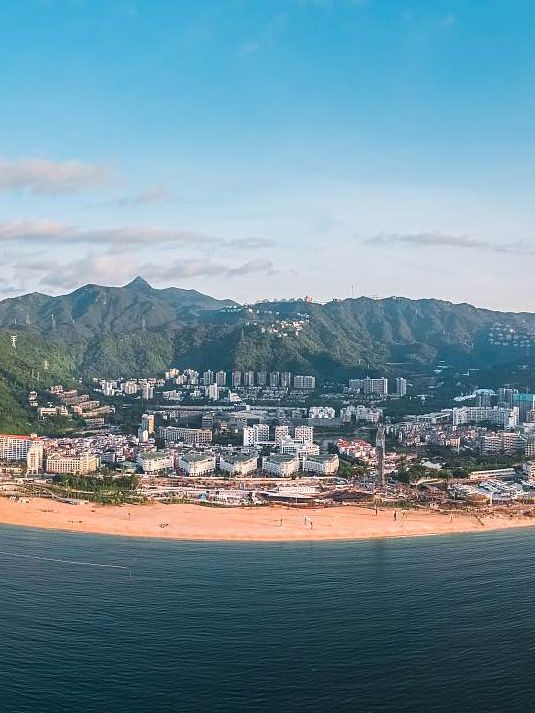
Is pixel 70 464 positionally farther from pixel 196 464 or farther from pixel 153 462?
pixel 196 464

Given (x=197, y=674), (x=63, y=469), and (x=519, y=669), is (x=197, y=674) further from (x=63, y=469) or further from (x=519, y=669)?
(x=63, y=469)

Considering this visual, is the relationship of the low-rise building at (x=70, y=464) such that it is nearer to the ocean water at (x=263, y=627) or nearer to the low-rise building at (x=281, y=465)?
the low-rise building at (x=281, y=465)

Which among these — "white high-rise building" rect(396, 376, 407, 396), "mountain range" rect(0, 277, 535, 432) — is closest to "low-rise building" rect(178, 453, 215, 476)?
"mountain range" rect(0, 277, 535, 432)

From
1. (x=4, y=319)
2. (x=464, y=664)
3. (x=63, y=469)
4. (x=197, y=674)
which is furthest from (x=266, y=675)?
(x=4, y=319)

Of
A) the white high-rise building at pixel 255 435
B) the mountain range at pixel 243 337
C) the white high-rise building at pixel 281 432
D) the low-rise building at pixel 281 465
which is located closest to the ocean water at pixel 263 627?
the low-rise building at pixel 281 465

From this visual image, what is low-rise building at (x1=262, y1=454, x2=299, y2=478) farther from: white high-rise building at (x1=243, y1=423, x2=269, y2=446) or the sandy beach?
the sandy beach
